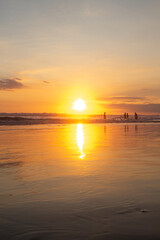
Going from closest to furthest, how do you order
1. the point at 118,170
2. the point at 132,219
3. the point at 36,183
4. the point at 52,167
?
1. the point at 132,219
2. the point at 36,183
3. the point at 118,170
4. the point at 52,167

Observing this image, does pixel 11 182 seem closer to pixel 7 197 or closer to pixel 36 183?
pixel 36 183

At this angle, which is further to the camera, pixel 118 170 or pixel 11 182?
pixel 118 170

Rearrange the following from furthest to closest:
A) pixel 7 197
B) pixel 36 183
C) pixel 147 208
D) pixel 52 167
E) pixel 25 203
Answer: pixel 52 167
pixel 36 183
pixel 7 197
pixel 25 203
pixel 147 208

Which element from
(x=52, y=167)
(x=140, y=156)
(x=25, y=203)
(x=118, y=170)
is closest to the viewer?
(x=25, y=203)

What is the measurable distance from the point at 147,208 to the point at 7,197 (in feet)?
8.12

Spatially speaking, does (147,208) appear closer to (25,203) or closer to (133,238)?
(133,238)

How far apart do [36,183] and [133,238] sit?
2.84 m

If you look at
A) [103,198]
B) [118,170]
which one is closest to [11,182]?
[103,198]

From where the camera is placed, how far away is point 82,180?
550cm

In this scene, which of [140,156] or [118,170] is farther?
[140,156]

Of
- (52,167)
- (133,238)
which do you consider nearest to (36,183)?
(52,167)

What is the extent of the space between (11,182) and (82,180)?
1.61m

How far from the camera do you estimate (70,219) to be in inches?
138

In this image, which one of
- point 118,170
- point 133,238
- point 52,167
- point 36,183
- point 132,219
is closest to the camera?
point 133,238
